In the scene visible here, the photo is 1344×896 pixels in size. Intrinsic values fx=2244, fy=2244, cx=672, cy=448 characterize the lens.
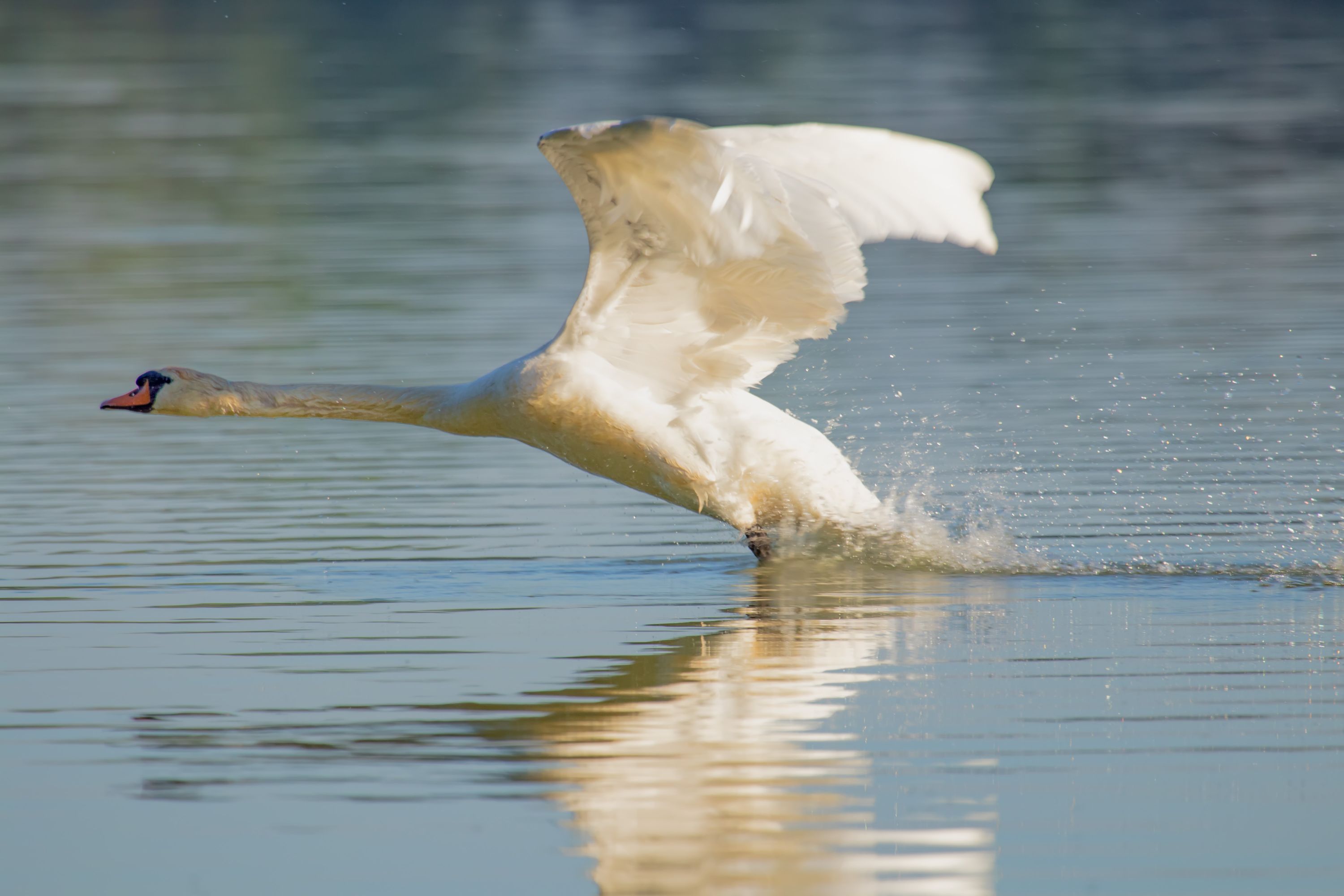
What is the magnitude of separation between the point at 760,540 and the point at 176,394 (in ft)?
9.90

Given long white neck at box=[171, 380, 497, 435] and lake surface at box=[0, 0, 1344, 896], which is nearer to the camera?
lake surface at box=[0, 0, 1344, 896]

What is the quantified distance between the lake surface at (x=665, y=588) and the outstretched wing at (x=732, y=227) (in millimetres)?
1099

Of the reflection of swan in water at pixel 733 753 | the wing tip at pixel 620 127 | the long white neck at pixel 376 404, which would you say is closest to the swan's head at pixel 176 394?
the long white neck at pixel 376 404

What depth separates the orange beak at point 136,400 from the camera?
442 inches

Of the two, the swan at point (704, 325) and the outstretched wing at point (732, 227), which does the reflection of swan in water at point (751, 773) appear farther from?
the outstretched wing at point (732, 227)

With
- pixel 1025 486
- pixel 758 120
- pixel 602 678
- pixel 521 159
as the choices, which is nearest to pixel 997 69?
pixel 758 120

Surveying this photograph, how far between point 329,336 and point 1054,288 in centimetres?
578

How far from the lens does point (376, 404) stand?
421 inches

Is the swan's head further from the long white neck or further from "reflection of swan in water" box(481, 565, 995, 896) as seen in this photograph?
"reflection of swan in water" box(481, 565, 995, 896)

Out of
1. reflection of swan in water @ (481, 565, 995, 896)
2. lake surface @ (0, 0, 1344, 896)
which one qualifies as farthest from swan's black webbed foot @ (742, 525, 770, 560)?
reflection of swan in water @ (481, 565, 995, 896)

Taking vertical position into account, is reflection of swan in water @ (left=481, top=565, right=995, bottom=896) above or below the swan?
below

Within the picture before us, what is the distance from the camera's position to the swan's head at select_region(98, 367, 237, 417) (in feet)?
36.7

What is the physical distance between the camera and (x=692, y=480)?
10562 millimetres

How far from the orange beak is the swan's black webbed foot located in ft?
10.1
